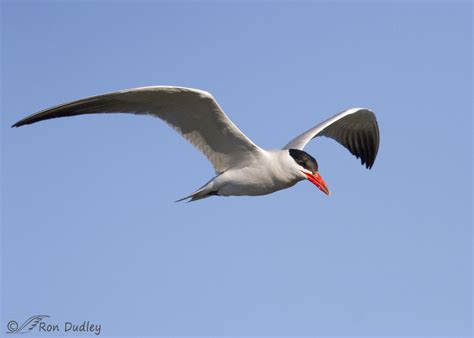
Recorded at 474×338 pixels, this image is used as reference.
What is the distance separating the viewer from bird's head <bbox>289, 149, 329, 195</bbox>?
11.1 metres

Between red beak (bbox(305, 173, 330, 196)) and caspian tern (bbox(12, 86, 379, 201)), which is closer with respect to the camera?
caspian tern (bbox(12, 86, 379, 201))

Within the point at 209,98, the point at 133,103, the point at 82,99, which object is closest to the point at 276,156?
the point at 209,98

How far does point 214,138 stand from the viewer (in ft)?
37.3

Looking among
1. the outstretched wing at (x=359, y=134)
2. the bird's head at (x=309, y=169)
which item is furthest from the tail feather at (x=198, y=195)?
the outstretched wing at (x=359, y=134)

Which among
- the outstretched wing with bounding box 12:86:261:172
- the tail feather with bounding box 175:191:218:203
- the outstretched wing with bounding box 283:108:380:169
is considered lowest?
the tail feather with bounding box 175:191:218:203

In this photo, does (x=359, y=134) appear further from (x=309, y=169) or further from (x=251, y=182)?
(x=251, y=182)

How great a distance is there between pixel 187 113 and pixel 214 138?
669mm

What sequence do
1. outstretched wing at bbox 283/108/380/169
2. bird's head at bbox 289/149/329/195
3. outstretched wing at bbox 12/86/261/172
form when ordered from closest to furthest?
outstretched wing at bbox 12/86/261/172 → bird's head at bbox 289/149/329/195 → outstretched wing at bbox 283/108/380/169

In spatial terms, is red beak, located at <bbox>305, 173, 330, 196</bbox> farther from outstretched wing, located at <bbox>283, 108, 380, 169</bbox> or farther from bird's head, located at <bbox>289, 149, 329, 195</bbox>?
outstretched wing, located at <bbox>283, 108, 380, 169</bbox>

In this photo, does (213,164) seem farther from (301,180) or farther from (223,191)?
(301,180)

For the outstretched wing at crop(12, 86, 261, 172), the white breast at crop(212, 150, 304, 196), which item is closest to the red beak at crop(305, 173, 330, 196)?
the white breast at crop(212, 150, 304, 196)

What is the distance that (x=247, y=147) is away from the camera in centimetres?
1125

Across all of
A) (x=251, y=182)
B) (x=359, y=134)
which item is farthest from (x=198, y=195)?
(x=359, y=134)

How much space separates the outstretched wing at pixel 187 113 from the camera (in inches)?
393
